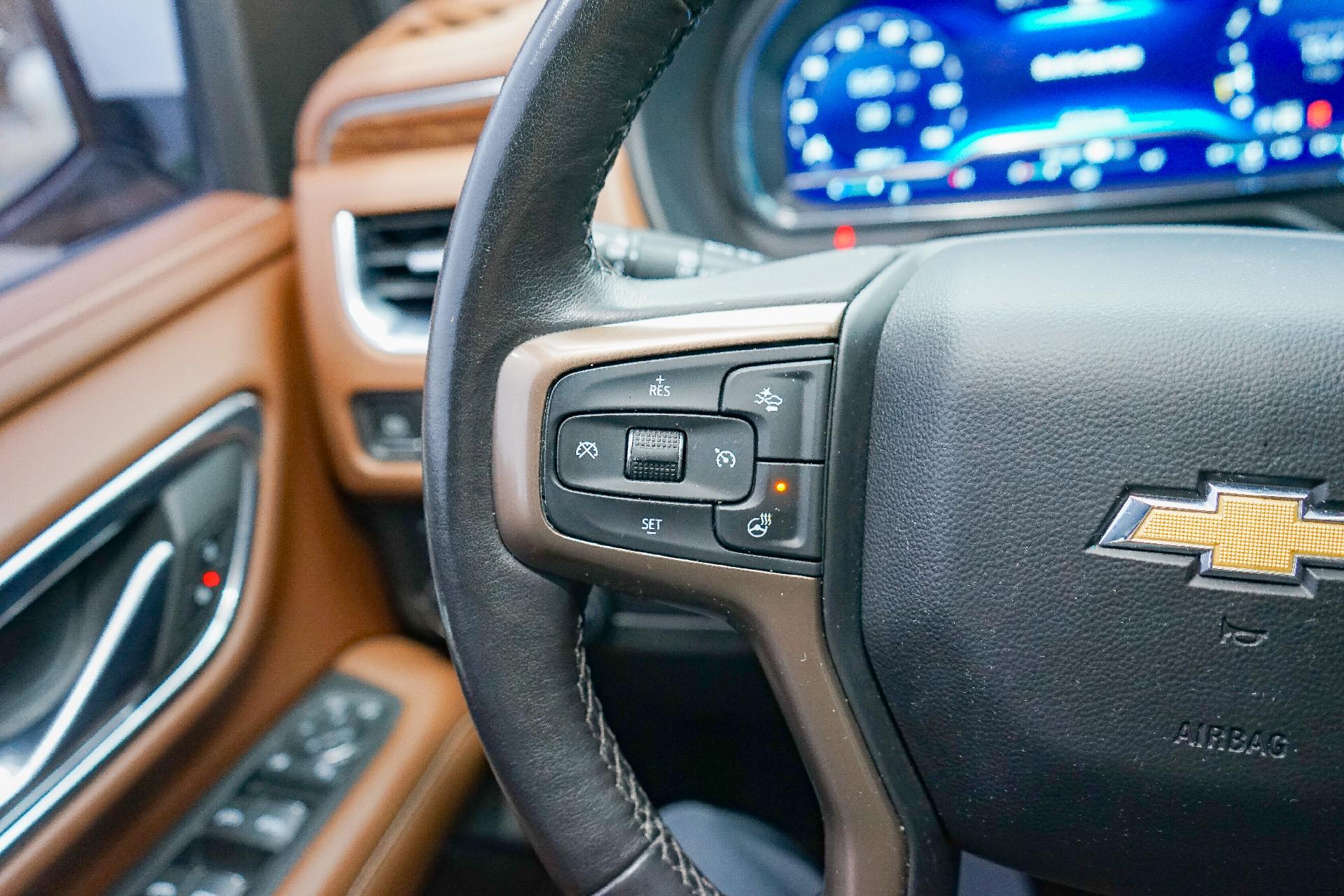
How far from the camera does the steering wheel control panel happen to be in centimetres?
61

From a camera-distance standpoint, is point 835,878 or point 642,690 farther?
point 642,690

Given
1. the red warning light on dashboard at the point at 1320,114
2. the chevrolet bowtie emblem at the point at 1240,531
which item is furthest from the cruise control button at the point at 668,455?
the red warning light on dashboard at the point at 1320,114

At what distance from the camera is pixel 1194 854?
0.59 meters

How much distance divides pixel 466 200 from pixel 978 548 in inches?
13.4

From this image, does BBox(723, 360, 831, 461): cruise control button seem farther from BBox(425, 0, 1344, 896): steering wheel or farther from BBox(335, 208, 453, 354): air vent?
BBox(335, 208, 453, 354): air vent

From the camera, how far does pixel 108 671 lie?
0.91m

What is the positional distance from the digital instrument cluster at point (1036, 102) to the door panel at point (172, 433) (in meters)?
0.55

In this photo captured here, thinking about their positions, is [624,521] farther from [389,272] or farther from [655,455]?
[389,272]

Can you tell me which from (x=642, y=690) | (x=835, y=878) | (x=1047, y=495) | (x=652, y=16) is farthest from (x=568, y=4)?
(x=642, y=690)

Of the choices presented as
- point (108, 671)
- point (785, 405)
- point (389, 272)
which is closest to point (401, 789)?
point (108, 671)

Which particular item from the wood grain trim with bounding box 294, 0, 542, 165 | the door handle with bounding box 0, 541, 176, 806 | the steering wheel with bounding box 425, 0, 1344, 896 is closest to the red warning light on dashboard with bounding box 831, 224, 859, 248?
the wood grain trim with bounding box 294, 0, 542, 165

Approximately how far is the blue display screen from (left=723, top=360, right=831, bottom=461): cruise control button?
598 mm

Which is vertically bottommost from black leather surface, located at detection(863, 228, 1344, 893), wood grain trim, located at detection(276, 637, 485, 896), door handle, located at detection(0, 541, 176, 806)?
wood grain trim, located at detection(276, 637, 485, 896)

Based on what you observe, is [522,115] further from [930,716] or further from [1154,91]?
[1154,91]
